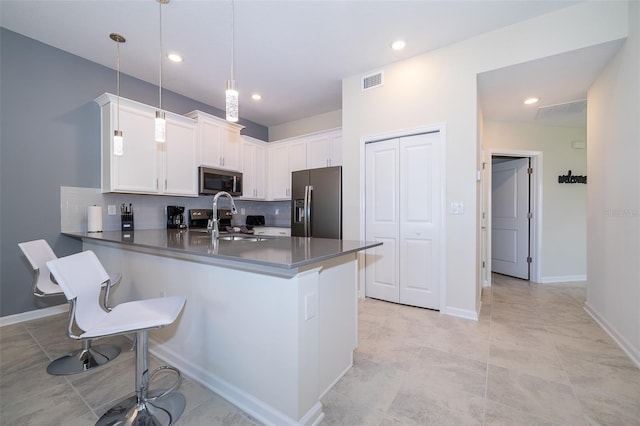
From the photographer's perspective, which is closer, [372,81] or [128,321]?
[128,321]

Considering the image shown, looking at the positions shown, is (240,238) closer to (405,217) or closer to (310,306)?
(310,306)

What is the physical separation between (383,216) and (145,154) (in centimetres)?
303

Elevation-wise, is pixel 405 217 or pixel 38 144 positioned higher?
pixel 38 144

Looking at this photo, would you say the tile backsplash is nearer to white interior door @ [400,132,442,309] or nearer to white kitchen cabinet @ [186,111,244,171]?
white kitchen cabinet @ [186,111,244,171]

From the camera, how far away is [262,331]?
1.41 meters

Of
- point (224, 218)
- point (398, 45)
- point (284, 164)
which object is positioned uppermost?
point (398, 45)

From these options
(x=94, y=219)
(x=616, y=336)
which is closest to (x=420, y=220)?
(x=616, y=336)

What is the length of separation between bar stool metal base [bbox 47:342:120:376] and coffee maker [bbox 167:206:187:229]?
6.09 ft

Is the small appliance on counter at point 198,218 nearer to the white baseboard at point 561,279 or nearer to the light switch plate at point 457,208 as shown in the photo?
the light switch plate at point 457,208

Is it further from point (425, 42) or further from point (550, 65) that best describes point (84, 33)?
point (550, 65)

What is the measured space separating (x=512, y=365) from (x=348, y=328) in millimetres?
Answer: 1226

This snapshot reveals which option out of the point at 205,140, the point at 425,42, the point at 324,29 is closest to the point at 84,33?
the point at 205,140

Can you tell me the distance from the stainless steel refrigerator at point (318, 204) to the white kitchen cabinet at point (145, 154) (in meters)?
1.52

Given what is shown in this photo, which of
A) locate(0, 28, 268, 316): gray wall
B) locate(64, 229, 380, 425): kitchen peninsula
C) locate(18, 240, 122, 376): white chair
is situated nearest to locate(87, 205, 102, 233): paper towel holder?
locate(0, 28, 268, 316): gray wall
